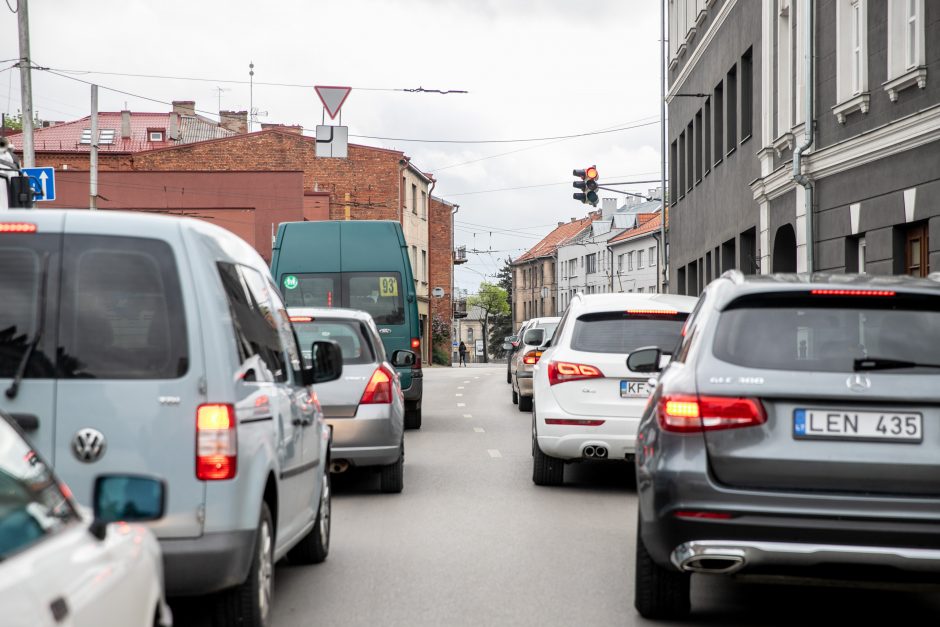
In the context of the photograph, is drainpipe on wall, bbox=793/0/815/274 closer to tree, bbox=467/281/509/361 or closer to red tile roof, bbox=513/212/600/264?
red tile roof, bbox=513/212/600/264

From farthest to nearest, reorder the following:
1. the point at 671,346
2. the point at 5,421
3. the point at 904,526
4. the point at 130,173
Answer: the point at 130,173
the point at 671,346
the point at 904,526
the point at 5,421

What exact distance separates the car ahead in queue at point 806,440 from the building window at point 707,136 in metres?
28.1

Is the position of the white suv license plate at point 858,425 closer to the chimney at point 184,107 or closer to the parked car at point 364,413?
the parked car at point 364,413

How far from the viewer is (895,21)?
55.2 feet

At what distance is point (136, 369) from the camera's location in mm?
4949

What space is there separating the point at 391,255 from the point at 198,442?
49.9ft

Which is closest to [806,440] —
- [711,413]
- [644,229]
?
[711,413]

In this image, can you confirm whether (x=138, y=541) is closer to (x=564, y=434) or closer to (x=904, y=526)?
(x=904, y=526)

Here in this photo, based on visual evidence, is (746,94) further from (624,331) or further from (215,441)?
(215,441)

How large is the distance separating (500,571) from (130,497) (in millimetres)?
3103

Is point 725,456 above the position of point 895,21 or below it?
below

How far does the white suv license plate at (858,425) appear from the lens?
535cm

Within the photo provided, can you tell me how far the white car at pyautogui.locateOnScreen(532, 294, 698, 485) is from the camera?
10812mm

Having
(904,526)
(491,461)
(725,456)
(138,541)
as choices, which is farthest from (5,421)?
(491,461)
